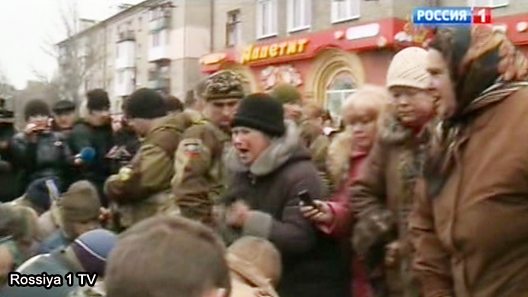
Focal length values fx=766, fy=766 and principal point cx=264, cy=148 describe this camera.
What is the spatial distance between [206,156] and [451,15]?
13.7ft

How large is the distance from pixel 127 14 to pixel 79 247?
144 ft

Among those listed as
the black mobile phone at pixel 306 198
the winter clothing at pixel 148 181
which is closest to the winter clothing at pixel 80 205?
the winter clothing at pixel 148 181

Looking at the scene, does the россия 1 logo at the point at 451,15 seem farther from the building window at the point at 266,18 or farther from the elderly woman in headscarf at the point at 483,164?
the building window at the point at 266,18

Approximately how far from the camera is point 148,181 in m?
4.36

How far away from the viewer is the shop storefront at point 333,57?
18.8 m

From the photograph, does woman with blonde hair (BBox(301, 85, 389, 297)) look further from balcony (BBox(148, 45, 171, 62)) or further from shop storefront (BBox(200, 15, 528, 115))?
balcony (BBox(148, 45, 171, 62))

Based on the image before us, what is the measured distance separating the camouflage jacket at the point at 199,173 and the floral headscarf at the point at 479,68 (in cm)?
158

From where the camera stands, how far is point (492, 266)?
7.92ft

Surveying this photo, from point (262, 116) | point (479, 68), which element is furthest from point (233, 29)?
point (479, 68)

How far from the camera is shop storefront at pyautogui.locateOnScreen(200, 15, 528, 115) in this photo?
1878 centimetres

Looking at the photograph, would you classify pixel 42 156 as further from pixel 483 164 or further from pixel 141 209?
pixel 483 164

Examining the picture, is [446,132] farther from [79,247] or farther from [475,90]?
[79,247]

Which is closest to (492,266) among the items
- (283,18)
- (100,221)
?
(100,221)

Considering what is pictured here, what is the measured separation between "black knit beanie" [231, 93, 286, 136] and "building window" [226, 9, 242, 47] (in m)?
24.3
